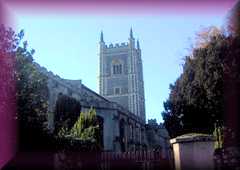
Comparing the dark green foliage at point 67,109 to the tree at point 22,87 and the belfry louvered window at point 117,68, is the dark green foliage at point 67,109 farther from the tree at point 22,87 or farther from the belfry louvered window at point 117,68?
the belfry louvered window at point 117,68

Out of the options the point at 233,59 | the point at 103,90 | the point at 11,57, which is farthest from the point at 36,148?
the point at 103,90

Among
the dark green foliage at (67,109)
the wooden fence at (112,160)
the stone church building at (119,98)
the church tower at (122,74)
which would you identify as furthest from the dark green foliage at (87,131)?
the church tower at (122,74)

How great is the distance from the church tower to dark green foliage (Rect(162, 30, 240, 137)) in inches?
3098

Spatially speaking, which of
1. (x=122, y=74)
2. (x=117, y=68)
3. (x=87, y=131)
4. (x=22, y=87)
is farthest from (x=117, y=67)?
(x=22, y=87)

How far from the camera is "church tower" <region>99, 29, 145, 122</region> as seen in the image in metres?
108

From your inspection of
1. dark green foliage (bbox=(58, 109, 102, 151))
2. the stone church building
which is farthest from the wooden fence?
dark green foliage (bbox=(58, 109, 102, 151))

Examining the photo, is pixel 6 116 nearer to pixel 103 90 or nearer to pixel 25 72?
pixel 25 72

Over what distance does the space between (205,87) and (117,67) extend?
8883cm

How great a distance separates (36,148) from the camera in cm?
1578

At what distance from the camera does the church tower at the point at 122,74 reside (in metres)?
108

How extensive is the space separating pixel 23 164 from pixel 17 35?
454cm

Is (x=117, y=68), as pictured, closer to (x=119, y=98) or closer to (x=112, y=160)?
(x=119, y=98)

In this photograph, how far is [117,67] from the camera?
11244 centimetres

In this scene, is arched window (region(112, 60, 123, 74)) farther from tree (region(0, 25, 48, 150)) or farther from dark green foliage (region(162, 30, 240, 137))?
tree (region(0, 25, 48, 150))
